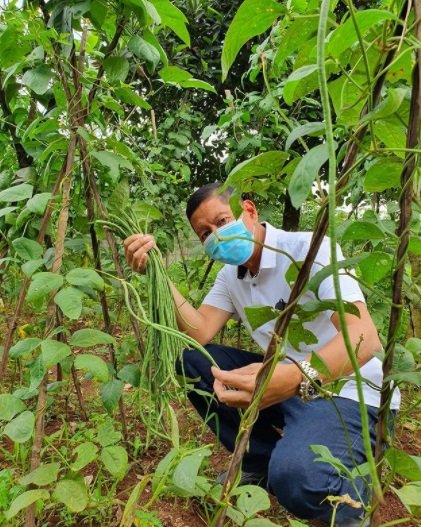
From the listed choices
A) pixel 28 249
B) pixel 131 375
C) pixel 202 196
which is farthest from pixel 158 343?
pixel 202 196

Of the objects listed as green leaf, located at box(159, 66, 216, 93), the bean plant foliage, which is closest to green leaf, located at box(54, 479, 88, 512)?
the bean plant foliage

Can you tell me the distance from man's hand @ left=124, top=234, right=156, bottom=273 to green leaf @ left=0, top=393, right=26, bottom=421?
40cm

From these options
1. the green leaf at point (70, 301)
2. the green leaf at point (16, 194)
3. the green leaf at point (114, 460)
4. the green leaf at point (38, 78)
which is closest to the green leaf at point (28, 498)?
the green leaf at point (114, 460)

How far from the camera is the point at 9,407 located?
906mm

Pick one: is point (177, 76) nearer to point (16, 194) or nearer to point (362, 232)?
point (16, 194)

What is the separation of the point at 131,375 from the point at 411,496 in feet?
2.15

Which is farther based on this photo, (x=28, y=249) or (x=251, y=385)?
(x=251, y=385)

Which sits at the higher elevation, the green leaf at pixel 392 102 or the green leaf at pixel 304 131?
the green leaf at pixel 392 102

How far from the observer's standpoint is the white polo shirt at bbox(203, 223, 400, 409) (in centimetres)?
139

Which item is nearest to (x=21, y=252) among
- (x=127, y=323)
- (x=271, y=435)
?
(x=271, y=435)

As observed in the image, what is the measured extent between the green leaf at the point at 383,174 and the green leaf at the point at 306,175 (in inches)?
6.2

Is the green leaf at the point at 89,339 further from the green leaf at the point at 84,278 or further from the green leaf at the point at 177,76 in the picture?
the green leaf at the point at 177,76

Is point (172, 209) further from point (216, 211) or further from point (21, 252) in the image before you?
point (21, 252)

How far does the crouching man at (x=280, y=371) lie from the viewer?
3.91 ft
